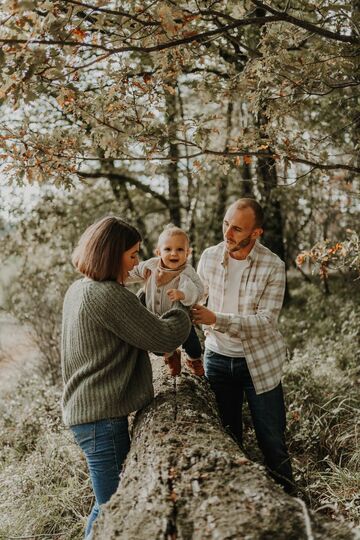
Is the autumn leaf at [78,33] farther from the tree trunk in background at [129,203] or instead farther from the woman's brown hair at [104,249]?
the tree trunk in background at [129,203]

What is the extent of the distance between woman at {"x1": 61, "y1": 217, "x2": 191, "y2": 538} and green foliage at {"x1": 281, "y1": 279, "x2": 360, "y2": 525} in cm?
111

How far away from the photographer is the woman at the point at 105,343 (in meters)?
2.54

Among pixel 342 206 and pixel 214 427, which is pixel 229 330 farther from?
pixel 342 206

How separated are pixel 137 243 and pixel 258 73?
180cm

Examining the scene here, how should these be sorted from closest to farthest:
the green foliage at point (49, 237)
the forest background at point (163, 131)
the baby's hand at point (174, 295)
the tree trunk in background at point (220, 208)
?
the forest background at point (163, 131), the baby's hand at point (174, 295), the green foliage at point (49, 237), the tree trunk in background at point (220, 208)

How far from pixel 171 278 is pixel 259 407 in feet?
3.51

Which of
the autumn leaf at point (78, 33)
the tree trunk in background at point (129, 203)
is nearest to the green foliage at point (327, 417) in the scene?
the autumn leaf at point (78, 33)

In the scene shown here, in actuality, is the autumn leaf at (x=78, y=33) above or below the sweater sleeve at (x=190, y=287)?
above

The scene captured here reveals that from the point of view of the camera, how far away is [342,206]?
11195 mm

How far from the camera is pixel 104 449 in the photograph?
8.69 ft

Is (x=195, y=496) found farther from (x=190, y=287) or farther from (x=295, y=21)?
(x=295, y=21)

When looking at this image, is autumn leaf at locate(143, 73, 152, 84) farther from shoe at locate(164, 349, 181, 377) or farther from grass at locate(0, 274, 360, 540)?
grass at locate(0, 274, 360, 540)

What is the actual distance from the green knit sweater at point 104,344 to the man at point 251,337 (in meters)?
0.77

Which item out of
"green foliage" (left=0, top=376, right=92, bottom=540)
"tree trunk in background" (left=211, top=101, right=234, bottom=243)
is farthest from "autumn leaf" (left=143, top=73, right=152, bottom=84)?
"tree trunk in background" (left=211, top=101, right=234, bottom=243)
